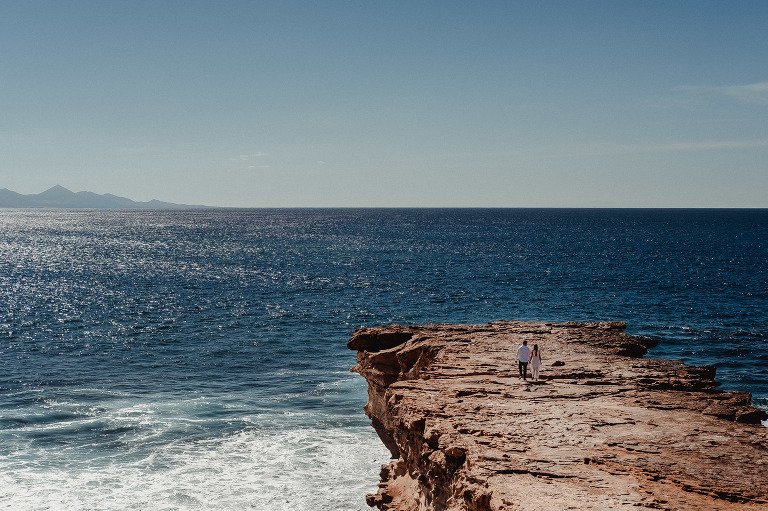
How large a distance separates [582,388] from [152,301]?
63.9m

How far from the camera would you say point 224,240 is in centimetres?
18088

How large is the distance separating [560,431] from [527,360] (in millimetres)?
5717

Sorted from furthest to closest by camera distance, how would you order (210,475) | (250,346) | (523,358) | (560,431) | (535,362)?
1. (250,346)
2. (210,475)
3. (523,358)
4. (535,362)
5. (560,431)

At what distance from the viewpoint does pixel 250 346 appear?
181ft

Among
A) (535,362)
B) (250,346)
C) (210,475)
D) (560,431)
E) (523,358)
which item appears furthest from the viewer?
(250,346)

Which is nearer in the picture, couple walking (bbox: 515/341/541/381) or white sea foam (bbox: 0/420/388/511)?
couple walking (bbox: 515/341/541/381)

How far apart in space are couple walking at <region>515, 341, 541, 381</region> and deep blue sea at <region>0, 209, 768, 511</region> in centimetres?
963

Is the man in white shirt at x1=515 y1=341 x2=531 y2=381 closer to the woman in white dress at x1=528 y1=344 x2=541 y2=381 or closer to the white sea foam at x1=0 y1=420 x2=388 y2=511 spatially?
the woman in white dress at x1=528 y1=344 x2=541 y2=381

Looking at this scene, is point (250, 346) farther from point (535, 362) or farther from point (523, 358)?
point (535, 362)

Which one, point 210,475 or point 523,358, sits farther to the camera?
point 210,475

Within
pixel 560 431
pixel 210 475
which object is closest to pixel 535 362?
pixel 560 431

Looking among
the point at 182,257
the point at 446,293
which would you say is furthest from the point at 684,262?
the point at 182,257

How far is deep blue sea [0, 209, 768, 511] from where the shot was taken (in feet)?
99.0

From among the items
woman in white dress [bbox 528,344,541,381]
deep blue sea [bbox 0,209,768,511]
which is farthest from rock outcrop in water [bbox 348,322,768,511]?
deep blue sea [bbox 0,209,768,511]
